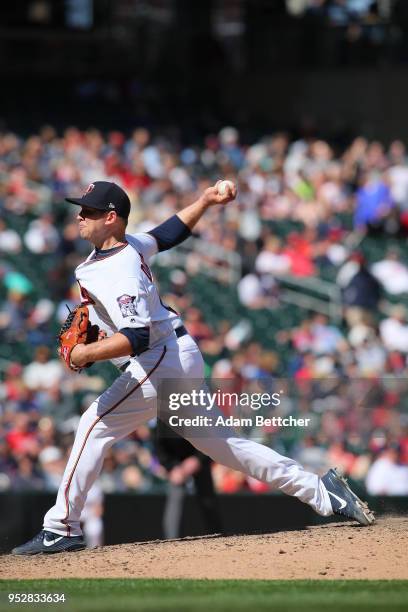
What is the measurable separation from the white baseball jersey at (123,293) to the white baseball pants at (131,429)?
5.0 inches

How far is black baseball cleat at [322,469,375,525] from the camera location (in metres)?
6.40

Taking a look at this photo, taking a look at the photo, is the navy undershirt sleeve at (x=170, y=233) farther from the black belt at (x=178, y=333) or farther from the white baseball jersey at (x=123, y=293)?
the black belt at (x=178, y=333)

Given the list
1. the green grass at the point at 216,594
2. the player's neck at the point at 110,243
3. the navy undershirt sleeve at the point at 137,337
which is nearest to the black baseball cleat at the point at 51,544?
the green grass at the point at 216,594

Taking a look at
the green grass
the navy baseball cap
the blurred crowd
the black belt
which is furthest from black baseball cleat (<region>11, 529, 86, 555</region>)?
the blurred crowd

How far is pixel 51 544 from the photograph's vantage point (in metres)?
6.25

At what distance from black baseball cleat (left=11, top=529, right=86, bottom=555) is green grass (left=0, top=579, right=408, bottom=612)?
40cm

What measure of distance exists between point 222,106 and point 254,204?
6158mm

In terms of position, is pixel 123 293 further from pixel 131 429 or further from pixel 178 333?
pixel 131 429

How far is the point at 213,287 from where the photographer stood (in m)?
14.2

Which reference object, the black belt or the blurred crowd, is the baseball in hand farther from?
the blurred crowd

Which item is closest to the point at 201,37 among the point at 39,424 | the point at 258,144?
the point at 258,144

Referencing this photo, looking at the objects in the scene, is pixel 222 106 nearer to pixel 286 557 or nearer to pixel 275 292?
pixel 275 292

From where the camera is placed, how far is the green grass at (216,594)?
514 centimetres

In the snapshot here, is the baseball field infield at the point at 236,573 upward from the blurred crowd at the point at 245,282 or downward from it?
downward
